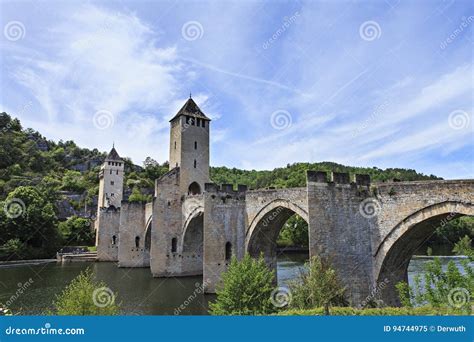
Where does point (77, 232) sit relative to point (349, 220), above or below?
above

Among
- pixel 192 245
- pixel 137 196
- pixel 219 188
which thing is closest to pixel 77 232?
pixel 137 196

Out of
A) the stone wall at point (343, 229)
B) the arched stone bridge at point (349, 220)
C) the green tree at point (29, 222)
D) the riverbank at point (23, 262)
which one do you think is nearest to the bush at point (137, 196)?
the green tree at point (29, 222)

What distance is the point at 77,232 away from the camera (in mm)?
57312

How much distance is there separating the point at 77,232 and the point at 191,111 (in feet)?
114

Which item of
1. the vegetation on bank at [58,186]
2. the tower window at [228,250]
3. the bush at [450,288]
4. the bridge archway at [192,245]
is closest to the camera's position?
the bush at [450,288]

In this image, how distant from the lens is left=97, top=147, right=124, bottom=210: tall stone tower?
2359 inches

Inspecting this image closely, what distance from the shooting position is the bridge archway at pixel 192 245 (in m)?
32.0

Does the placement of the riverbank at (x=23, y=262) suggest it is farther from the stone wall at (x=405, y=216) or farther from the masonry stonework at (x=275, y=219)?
the stone wall at (x=405, y=216)

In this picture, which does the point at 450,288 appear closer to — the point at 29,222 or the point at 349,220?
the point at 349,220

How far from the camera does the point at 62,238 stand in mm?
51656

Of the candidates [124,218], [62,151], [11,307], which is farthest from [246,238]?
[62,151]

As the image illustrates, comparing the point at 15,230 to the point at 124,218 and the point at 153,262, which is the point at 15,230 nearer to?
the point at 124,218

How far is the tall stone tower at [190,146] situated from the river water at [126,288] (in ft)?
30.5

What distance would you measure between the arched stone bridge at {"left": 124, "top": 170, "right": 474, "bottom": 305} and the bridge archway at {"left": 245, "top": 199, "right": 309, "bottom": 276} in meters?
0.06
